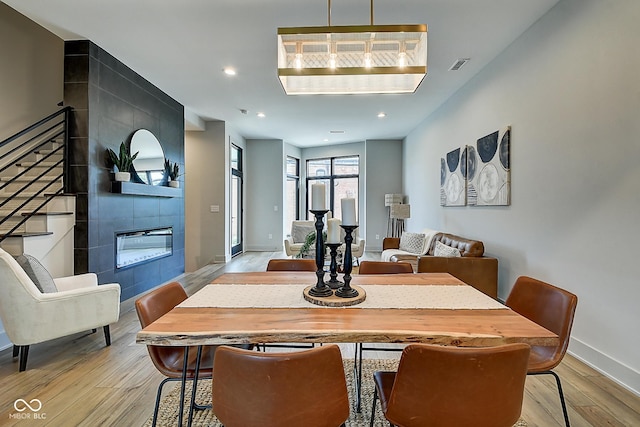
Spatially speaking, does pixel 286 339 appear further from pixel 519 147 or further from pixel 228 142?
pixel 228 142

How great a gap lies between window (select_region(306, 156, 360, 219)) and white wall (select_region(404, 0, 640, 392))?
17.0 ft

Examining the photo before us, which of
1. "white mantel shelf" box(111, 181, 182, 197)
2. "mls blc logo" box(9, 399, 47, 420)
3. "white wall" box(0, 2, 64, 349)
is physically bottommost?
"mls blc logo" box(9, 399, 47, 420)

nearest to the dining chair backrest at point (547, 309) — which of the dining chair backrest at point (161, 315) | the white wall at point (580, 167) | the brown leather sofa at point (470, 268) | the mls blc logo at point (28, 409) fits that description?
the white wall at point (580, 167)

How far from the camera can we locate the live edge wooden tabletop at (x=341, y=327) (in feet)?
3.71

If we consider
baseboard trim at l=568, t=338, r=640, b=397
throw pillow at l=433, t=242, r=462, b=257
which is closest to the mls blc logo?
baseboard trim at l=568, t=338, r=640, b=397

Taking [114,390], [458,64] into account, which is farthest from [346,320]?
[458,64]

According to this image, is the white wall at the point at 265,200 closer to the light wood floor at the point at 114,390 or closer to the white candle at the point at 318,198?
the light wood floor at the point at 114,390

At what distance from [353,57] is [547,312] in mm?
1823

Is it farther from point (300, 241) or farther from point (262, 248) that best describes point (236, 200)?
point (300, 241)

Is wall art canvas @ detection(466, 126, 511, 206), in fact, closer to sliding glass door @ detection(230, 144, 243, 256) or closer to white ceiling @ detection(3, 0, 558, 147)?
white ceiling @ detection(3, 0, 558, 147)

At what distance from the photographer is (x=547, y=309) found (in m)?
1.62

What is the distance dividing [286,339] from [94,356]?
2213mm

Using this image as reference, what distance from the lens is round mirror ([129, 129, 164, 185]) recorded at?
4.05m

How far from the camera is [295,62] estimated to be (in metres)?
1.92
